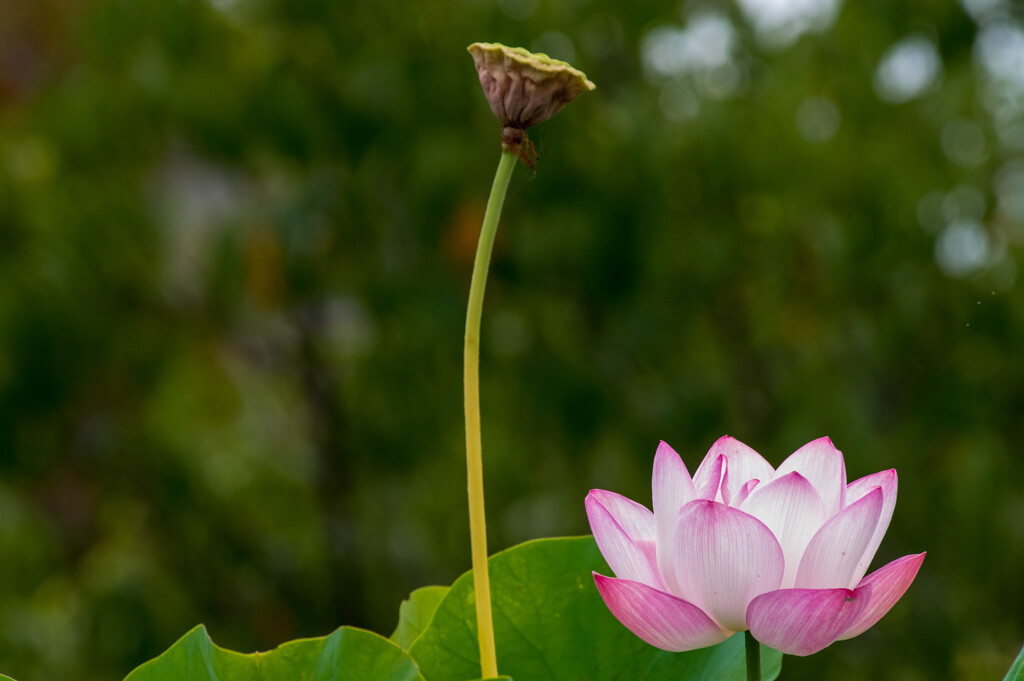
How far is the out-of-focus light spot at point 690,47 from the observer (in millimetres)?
1323

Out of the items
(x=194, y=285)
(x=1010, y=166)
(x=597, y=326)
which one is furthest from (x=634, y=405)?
(x=194, y=285)

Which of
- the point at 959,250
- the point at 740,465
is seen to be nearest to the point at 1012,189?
the point at 959,250

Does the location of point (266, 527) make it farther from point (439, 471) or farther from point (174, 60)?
point (174, 60)

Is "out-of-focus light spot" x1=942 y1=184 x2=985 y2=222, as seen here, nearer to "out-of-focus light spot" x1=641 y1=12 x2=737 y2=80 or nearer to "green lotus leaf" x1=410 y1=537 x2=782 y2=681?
"out-of-focus light spot" x1=641 y1=12 x2=737 y2=80

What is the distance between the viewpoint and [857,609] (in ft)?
0.49

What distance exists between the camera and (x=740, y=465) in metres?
0.19

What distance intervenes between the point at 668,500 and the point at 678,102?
1166 millimetres

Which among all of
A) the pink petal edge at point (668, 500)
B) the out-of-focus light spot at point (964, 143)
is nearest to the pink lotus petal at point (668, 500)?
the pink petal edge at point (668, 500)

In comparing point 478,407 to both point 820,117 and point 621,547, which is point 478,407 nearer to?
point 621,547

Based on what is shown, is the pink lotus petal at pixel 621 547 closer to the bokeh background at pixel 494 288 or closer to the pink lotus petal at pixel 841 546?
the pink lotus petal at pixel 841 546

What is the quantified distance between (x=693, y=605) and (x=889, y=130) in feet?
3.99

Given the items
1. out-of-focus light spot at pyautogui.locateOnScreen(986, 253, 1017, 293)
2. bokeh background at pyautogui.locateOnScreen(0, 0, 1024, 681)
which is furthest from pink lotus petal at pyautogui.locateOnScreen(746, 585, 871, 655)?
out-of-focus light spot at pyautogui.locateOnScreen(986, 253, 1017, 293)

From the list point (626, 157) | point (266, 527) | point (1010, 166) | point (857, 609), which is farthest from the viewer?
point (266, 527)

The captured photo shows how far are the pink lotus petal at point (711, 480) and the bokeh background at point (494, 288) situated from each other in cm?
96
